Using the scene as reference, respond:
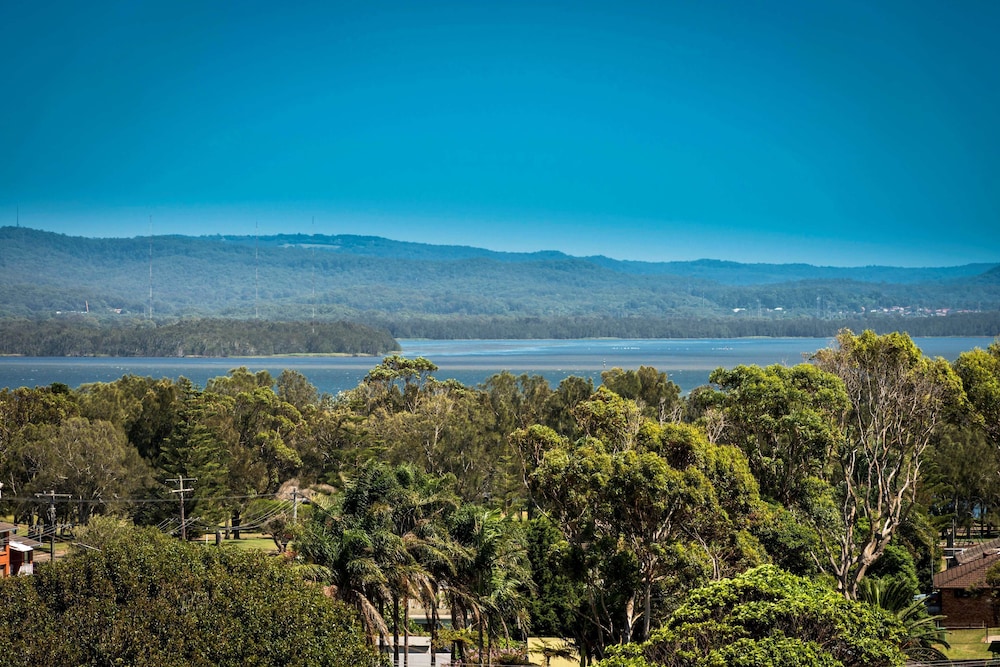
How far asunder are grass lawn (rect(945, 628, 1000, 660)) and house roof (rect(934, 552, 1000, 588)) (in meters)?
1.42

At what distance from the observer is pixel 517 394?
71938mm

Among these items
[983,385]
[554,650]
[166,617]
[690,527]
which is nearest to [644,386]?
[983,385]

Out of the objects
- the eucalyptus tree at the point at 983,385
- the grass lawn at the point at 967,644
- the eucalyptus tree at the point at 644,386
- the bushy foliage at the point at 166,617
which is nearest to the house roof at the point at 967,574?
the grass lawn at the point at 967,644

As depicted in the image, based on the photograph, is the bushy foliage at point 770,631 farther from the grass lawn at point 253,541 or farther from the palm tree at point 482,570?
the grass lawn at point 253,541

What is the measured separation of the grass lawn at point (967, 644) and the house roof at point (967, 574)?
1415 mm

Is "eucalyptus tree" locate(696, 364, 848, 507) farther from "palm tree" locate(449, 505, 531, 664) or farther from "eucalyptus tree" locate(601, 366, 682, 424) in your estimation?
"eucalyptus tree" locate(601, 366, 682, 424)

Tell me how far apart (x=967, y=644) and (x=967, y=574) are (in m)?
3.91

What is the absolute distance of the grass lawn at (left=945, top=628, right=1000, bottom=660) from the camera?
3009cm

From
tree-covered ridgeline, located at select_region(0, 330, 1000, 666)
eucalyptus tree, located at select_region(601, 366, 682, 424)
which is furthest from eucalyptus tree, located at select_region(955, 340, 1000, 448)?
eucalyptus tree, located at select_region(601, 366, 682, 424)

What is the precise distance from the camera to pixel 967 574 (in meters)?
35.7

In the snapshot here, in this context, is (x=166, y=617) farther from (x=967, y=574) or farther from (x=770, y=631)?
(x=967, y=574)

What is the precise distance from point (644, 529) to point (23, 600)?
13.3 metres

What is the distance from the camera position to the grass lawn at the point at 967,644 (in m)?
30.1

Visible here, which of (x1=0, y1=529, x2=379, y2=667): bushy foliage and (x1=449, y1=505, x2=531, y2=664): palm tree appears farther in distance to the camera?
(x1=449, y1=505, x2=531, y2=664): palm tree
